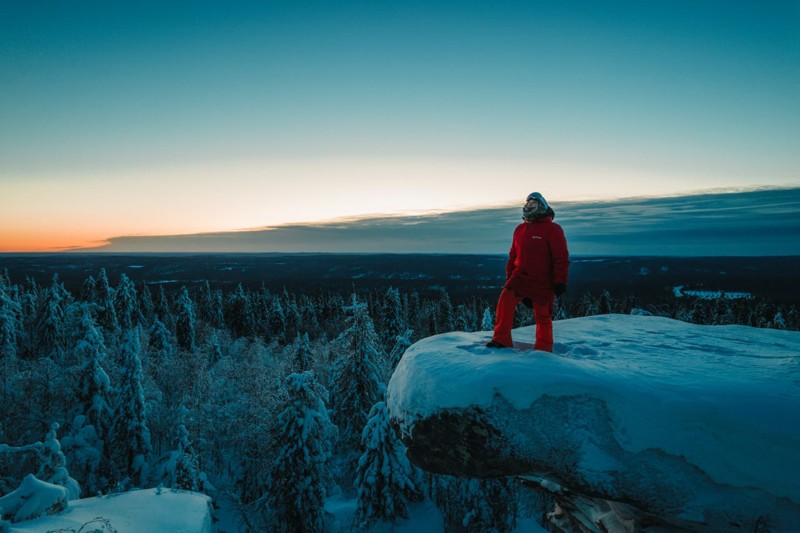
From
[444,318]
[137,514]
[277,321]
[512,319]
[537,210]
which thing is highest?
[537,210]

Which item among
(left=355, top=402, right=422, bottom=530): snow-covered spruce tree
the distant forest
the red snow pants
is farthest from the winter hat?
(left=355, top=402, right=422, bottom=530): snow-covered spruce tree

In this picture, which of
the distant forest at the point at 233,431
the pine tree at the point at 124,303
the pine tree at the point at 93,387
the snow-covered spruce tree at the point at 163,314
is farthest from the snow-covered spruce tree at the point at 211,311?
the pine tree at the point at 93,387

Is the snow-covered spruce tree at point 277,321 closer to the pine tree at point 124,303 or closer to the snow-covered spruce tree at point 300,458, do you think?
the pine tree at point 124,303

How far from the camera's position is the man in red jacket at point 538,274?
575cm

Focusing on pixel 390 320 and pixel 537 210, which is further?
pixel 390 320

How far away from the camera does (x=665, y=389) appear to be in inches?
177

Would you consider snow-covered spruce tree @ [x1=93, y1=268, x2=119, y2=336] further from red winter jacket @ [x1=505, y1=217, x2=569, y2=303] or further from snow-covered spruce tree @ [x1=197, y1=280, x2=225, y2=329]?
red winter jacket @ [x1=505, y1=217, x2=569, y2=303]

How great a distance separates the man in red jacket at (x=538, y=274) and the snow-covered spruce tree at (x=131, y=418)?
2048 cm

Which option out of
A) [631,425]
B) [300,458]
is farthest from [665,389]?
[300,458]

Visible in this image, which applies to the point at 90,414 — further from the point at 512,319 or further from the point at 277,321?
the point at 277,321

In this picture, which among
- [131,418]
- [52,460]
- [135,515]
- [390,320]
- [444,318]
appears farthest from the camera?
[444,318]

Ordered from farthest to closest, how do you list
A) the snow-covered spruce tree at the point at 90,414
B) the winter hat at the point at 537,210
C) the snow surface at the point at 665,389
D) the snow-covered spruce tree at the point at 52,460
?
the snow-covered spruce tree at the point at 90,414, the snow-covered spruce tree at the point at 52,460, the winter hat at the point at 537,210, the snow surface at the point at 665,389

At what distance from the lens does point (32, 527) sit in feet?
16.1

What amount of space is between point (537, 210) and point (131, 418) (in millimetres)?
23191
